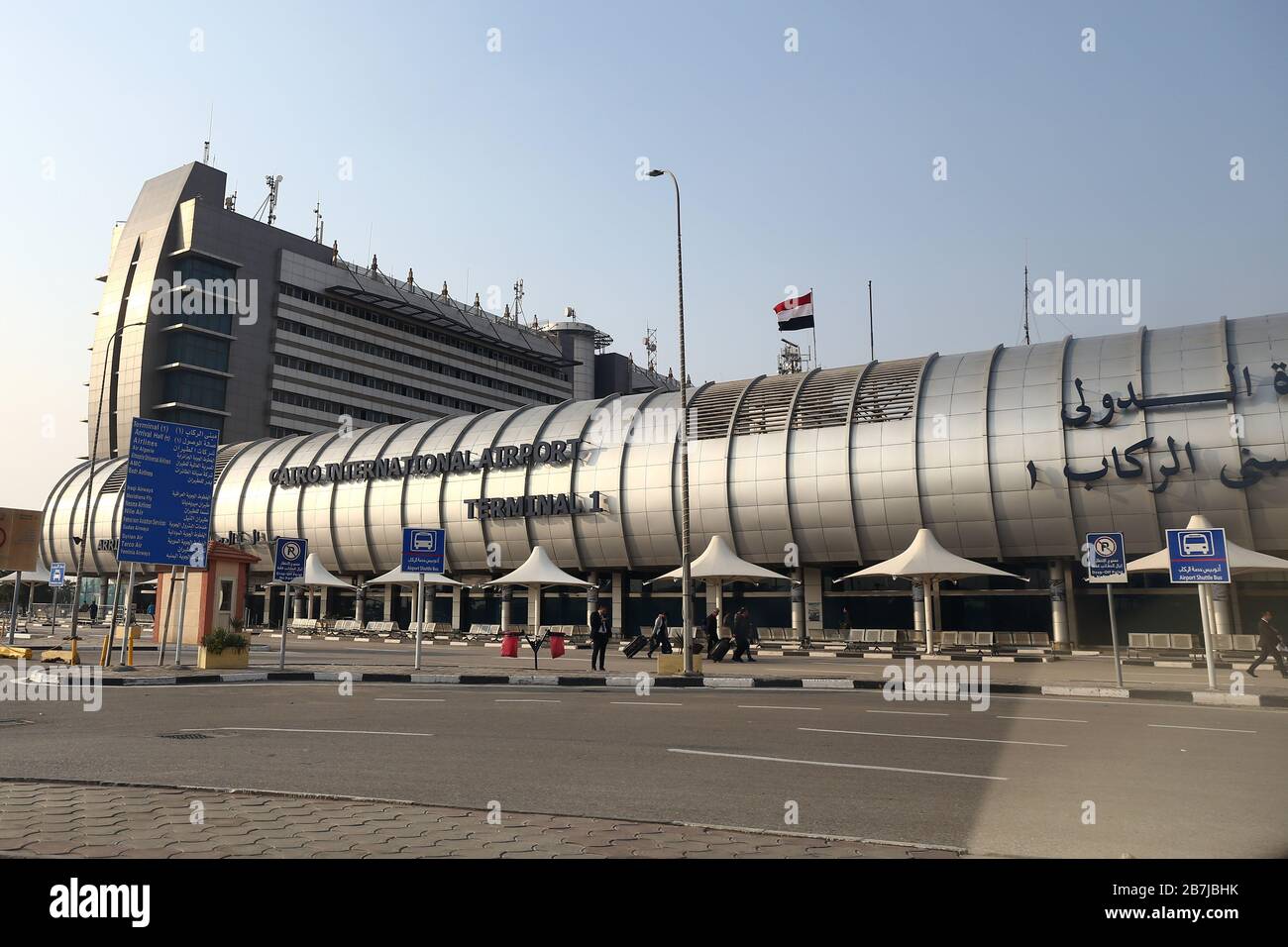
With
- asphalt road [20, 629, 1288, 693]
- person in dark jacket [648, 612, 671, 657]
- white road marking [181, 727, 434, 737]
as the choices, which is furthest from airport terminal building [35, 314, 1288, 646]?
white road marking [181, 727, 434, 737]

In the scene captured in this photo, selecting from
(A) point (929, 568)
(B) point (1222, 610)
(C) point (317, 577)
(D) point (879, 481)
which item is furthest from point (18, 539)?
(B) point (1222, 610)

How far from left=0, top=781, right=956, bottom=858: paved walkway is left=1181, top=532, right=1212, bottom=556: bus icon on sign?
17.0m

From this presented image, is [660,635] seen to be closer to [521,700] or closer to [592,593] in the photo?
[521,700]

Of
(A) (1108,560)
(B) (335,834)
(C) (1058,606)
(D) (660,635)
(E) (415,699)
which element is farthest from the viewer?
(C) (1058,606)

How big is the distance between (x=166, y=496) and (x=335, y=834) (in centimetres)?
1876

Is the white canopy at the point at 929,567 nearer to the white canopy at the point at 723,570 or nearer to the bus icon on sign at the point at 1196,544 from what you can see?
the white canopy at the point at 723,570

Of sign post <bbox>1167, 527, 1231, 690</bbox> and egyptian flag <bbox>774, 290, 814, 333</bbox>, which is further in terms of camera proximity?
egyptian flag <bbox>774, 290, 814, 333</bbox>

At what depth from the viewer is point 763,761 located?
960 centimetres

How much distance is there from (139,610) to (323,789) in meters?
74.9

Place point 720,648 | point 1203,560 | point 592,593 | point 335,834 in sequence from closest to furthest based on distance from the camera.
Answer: point 335,834 → point 1203,560 → point 720,648 → point 592,593

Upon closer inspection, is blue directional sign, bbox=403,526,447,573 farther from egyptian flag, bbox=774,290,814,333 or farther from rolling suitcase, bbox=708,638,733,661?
egyptian flag, bbox=774,290,814,333

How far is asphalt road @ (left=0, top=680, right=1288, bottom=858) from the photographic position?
6.68m
